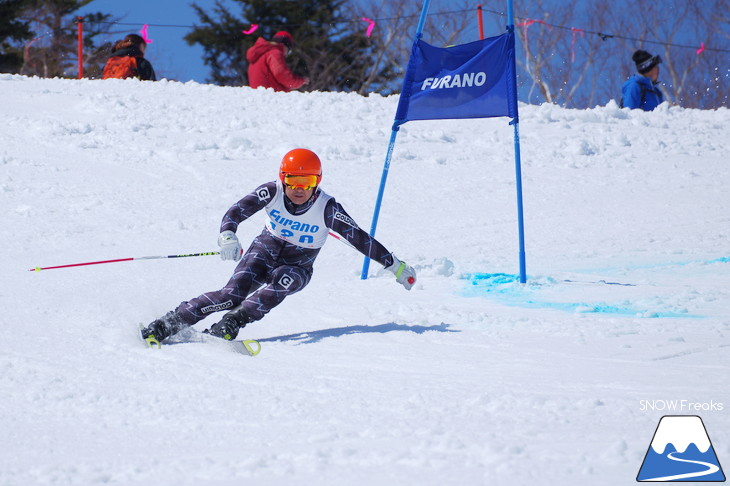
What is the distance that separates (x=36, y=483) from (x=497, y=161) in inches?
384

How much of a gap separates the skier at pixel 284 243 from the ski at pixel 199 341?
0.10 metres

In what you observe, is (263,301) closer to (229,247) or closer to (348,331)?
(229,247)

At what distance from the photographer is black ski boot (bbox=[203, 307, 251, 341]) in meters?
5.09

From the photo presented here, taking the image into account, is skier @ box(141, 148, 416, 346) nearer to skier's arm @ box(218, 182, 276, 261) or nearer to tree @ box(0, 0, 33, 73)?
skier's arm @ box(218, 182, 276, 261)

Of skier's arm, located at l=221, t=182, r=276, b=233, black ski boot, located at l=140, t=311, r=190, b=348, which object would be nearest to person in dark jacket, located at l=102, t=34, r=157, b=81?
skier's arm, located at l=221, t=182, r=276, b=233

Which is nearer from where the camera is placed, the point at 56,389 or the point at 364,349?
the point at 56,389

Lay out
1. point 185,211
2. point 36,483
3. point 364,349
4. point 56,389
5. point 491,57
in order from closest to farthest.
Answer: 1. point 36,483
2. point 56,389
3. point 364,349
4. point 491,57
5. point 185,211

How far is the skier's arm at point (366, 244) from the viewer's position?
5508mm

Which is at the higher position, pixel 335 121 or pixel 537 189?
pixel 335 121

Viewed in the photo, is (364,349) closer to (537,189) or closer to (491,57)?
(491,57)

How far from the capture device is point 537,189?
10.9 metres

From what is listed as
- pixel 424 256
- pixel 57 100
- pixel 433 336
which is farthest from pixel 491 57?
pixel 57 100

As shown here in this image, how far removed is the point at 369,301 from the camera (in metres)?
6.40

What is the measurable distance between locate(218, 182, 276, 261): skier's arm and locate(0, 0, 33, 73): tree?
91.4ft
